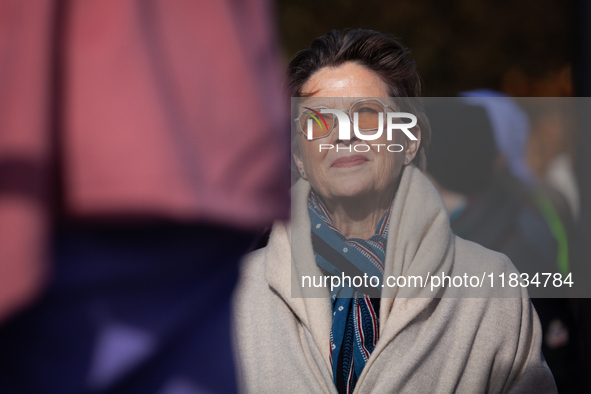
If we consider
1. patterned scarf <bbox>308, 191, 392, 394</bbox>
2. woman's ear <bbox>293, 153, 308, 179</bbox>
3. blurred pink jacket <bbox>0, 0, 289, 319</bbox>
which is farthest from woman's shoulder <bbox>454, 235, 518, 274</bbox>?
blurred pink jacket <bbox>0, 0, 289, 319</bbox>

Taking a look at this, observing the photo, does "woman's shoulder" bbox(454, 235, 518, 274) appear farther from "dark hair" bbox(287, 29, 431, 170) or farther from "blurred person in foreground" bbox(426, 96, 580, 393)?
"dark hair" bbox(287, 29, 431, 170)

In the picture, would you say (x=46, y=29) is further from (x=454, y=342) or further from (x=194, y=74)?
(x=454, y=342)

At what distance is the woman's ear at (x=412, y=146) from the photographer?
84 centimetres

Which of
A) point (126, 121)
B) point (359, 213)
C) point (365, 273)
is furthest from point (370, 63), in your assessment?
point (126, 121)

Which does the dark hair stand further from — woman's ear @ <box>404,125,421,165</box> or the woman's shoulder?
the woman's shoulder

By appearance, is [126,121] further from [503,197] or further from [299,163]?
[503,197]

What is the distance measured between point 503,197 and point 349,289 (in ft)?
1.30

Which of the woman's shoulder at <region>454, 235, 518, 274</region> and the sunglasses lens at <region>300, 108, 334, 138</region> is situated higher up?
the sunglasses lens at <region>300, 108, 334, 138</region>

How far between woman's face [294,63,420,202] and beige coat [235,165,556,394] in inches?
1.2

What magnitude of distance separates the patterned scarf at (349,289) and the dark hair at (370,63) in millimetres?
195

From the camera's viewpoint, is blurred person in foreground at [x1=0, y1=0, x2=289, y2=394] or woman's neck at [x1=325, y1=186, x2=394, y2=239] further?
woman's neck at [x1=325, y1=186, x2=394, y2=239]

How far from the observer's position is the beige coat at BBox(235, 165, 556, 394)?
0.80 metres

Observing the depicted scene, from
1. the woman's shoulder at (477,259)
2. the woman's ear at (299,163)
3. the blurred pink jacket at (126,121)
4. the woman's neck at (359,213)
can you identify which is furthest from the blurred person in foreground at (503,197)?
the blurred pink jacket at (126,121)

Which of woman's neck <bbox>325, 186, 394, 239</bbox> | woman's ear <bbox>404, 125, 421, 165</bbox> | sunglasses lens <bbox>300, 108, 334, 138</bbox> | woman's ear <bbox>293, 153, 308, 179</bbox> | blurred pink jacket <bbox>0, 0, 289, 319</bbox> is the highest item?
blurred pink jacket <bbox>0, 0, 289, 319</bbox>
